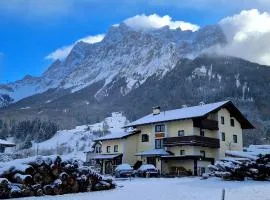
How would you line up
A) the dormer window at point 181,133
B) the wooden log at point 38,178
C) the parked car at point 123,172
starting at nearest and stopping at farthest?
the wooden log at point 38,178 → the parked car at point 123,172 → the dormer window at point 181,133

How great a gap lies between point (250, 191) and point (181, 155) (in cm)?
3272

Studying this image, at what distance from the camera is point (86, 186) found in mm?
24219

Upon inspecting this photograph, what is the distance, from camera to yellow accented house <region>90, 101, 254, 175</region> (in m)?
55.4

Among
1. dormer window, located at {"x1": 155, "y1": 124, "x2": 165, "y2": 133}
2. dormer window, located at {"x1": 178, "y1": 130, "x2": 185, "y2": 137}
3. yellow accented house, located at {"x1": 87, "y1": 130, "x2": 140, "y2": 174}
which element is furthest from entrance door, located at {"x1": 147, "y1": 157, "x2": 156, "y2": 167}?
dormer window, located at {"x1": 178, "y1": 130, "x2": 185, "y2": 137}

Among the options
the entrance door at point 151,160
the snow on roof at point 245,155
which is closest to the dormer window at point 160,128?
the entrance door at point 151,160

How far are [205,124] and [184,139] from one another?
394cm

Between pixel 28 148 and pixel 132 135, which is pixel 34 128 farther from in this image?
pixel 132 135

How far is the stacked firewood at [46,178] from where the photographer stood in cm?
2062

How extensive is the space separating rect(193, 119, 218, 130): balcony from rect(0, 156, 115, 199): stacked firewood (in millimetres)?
32026

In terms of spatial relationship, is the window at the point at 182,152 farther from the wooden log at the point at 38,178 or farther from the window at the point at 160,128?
the wooden log at the point at 38,178

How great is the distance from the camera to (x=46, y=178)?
73.1 feet

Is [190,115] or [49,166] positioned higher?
[190,115]

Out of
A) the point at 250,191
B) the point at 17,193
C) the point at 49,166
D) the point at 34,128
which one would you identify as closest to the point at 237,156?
the point at 250,191

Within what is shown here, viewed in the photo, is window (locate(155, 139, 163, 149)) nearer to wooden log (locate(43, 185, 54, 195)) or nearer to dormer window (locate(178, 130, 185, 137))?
dormer window (locate(178, 130, 185, 137))
